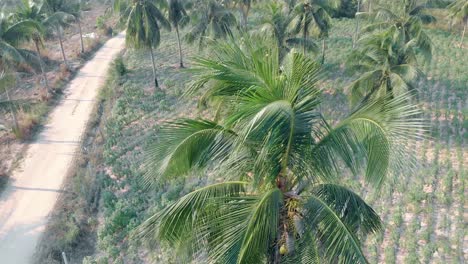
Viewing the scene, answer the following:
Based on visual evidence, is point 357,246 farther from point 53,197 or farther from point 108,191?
point 53,197

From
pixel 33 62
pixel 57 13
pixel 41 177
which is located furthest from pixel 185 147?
pixel 57 13

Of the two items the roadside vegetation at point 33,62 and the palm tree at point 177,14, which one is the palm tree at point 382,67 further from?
the roadside vegetation at point 33,62

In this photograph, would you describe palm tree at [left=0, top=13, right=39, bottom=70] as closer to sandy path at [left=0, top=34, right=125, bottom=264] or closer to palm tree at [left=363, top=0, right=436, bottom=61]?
sandy path at [left=0, top=34, right=125, bottom=264]

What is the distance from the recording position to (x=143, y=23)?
1888 centimetres

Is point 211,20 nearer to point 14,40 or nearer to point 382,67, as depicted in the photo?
point 14,40

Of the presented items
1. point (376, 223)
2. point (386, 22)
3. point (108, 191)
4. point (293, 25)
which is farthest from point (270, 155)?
point (293, 25)

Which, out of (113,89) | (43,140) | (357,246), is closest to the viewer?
(357,246)

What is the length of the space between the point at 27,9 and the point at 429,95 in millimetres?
19703

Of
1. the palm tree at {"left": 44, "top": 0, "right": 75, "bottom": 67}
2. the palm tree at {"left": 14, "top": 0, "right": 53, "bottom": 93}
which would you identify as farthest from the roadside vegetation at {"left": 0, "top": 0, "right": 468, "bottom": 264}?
the palm tree at {"left": 14, "top": 0, "right": 53, "bottom": 93}

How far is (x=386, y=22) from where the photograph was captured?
14.9 meters

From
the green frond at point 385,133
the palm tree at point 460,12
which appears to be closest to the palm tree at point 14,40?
the green frond at point 385,133

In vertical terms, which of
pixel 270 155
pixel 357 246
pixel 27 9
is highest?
pixel 270 155

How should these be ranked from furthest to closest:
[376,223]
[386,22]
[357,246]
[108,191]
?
1. [386,22]
2. [108,191]
3. [376,223]
4. [357,246]

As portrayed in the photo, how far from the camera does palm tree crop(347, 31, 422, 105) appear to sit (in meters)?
12.3
